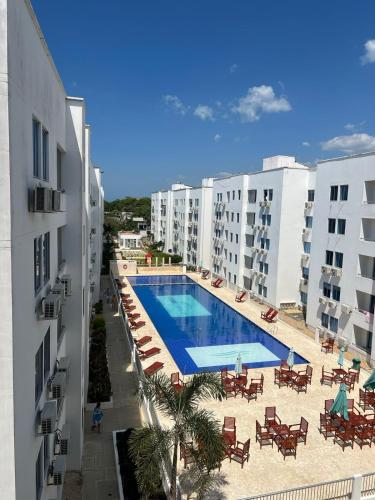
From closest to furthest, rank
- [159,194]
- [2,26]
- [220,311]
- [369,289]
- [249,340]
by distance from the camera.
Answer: [2,26] → [369,289] → [249,340] → [220,311] → [159,194]

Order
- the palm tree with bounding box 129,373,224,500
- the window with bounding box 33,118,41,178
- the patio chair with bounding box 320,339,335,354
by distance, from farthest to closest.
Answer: the patio chair with bounding box 320,339,335,354, the palm tree with bounding box 129,373,224,500, the window with bounding box 33,118,41,178

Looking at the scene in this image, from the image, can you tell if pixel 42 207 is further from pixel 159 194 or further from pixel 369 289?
pixel 159 194

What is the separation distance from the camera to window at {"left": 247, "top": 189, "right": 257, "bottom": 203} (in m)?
36.4

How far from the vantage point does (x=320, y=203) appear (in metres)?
25.8

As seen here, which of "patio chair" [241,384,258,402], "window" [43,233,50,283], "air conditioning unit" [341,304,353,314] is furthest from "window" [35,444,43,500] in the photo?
"air conditioning unit" [341,304,353,314]

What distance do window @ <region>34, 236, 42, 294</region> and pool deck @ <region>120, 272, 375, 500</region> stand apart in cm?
808

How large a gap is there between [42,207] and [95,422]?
10.9 metres

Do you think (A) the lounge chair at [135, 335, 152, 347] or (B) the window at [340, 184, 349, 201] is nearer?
(A) the lounge chair at [135, 335, 152, 347]

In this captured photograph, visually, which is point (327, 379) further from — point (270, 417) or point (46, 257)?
point (46, 257)

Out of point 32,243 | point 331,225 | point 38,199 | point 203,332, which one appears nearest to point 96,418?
point 32,243

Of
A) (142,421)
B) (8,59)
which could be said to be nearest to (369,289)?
(142,421)

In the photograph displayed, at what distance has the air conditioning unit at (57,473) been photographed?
9102 mm

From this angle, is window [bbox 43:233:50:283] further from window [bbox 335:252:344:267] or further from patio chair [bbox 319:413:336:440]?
window [bbox 335:252:344:267]

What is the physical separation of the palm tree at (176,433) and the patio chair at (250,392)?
733cm
